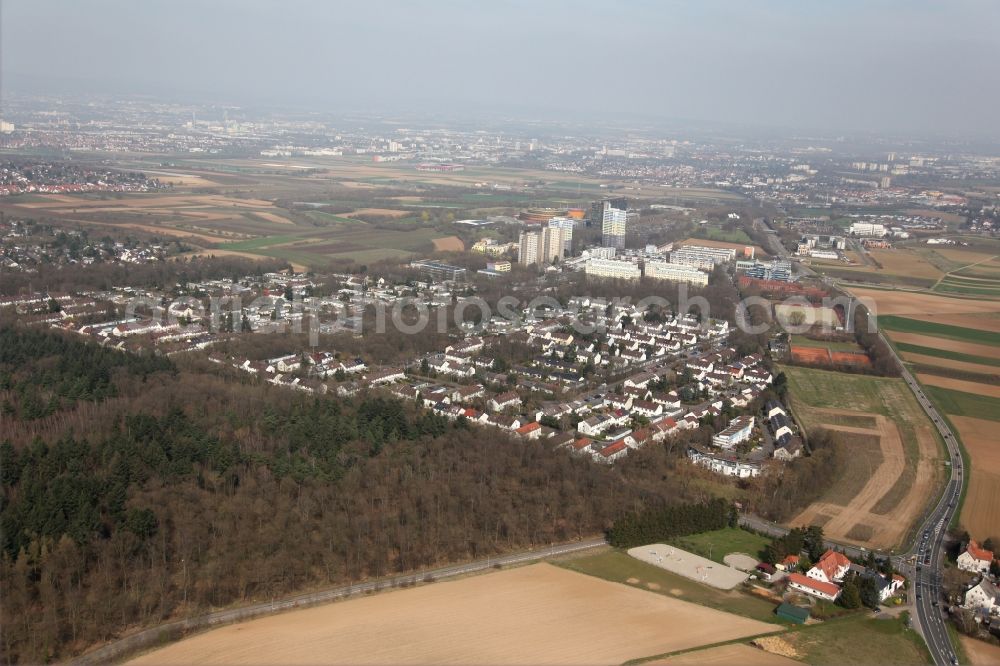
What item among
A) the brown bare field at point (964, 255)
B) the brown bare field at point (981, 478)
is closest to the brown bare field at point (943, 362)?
the brown bare field at point (981, 478)

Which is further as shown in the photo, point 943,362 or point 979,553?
point 943,362

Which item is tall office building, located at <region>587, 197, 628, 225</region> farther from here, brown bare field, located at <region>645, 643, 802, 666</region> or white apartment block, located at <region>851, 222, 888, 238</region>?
brown bare field, located at <region>645, 643, 802, 666</region>

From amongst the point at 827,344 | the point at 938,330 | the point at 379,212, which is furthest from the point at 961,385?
the point at 379,212

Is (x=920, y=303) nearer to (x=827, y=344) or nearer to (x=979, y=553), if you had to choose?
(x=827, y=344)

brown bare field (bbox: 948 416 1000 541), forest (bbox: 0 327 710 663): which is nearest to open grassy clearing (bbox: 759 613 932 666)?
forest (bbox: 0 327 710 663)

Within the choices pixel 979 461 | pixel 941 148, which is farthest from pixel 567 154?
pixel 979 461

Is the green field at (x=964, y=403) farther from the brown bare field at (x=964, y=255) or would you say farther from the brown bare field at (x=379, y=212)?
the brown bare field at (x=379, y=212)
